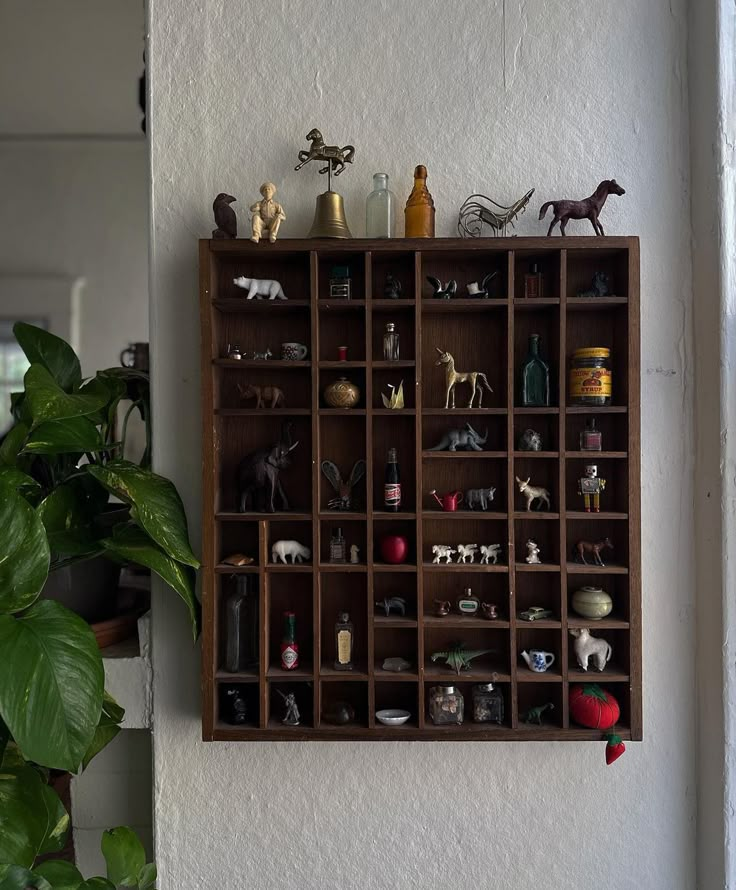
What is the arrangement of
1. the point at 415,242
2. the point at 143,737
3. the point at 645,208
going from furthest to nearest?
the point at 143,737, the point at 645,208, the point at 415,242

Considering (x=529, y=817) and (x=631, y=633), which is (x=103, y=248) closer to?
(x=631, y=633)

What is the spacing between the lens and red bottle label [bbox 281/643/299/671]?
4.07ft

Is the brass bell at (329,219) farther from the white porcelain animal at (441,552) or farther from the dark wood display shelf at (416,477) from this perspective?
the white porcelain animal at (441,552)

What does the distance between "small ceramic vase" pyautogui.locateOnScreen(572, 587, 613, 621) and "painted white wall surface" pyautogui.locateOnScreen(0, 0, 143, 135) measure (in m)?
1.45

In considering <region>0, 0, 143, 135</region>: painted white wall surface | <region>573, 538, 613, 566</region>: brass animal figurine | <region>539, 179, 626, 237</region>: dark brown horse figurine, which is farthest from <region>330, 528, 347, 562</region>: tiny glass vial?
<region>0, 0, 143, 135</region>: painted white wall surface

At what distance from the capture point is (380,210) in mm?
1251

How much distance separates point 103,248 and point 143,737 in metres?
1.14

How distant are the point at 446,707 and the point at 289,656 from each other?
329 mm

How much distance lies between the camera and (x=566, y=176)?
1.30 meters

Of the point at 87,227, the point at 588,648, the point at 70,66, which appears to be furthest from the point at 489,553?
the point at 70,66

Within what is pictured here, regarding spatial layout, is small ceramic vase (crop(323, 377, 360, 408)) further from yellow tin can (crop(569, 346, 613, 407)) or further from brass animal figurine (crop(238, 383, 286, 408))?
yellow tin can (crop(569, 346, 613, 407))

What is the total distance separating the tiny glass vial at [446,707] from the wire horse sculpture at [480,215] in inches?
36.7

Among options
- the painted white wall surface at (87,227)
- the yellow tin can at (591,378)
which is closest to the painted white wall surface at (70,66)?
the painted white wall surface at (87,227)

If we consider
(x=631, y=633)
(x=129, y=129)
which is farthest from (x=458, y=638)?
(x=129, y=129)
